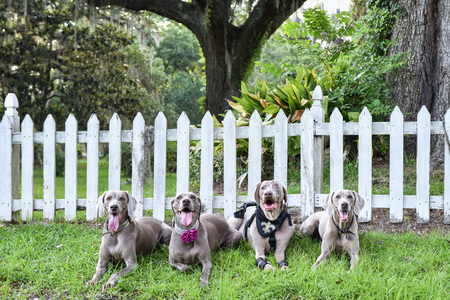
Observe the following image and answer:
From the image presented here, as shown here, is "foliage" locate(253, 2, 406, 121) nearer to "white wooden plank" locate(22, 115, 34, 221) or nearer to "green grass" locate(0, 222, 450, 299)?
"green grass" locate(0, 222, 450, 299)

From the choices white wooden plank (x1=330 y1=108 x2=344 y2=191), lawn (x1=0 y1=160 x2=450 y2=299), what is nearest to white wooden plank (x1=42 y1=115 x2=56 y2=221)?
lawn (x1=0 y1=160 x2=450 y2=299)

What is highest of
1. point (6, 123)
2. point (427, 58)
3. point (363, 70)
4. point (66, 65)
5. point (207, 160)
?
point (66, 65)

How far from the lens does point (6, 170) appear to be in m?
5.48

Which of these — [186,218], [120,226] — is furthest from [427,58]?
[120,226]

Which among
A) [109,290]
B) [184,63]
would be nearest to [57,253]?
[109,290]

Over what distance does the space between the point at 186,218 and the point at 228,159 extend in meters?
1.55

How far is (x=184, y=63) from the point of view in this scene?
30.4m

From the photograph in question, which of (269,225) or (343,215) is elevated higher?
(343,215)

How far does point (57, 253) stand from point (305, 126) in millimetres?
2870

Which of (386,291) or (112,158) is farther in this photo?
(112,158)

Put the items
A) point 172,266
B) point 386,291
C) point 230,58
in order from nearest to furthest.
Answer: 1. point 386,291
2. point 172,266
3. point 230,58

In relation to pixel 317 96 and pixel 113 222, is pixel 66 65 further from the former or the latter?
pixel 113 222

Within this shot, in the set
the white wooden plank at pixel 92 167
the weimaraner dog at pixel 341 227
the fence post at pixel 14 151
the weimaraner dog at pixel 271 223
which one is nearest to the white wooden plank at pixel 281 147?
the weimaraner dog at pixel 271 223

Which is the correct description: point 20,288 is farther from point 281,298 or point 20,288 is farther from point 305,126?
point 305,126
